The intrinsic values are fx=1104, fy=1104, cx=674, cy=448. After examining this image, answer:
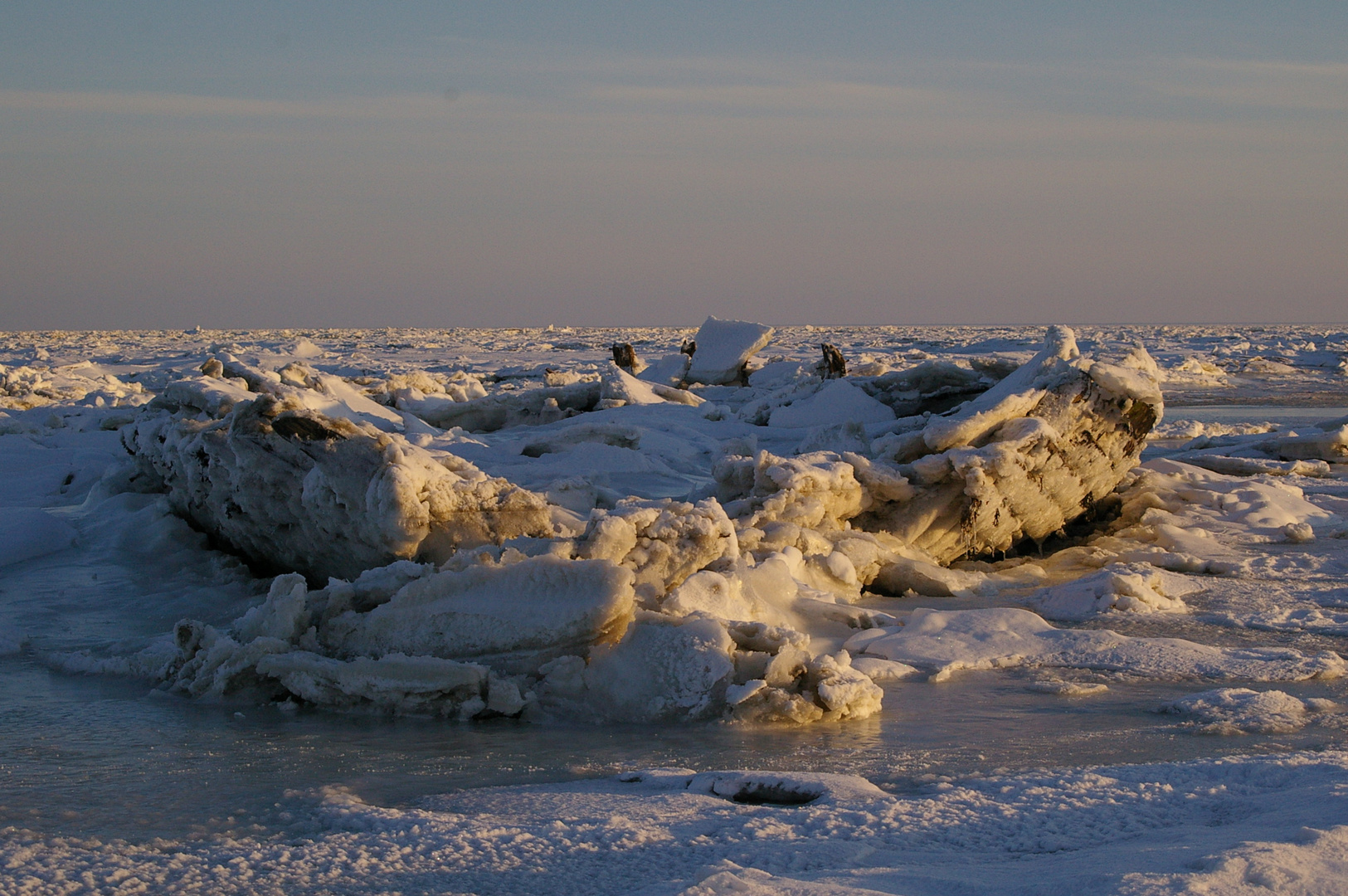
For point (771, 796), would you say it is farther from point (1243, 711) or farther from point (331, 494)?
point (331, 494)

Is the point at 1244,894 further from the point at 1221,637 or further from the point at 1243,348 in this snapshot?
the point at 1243,348

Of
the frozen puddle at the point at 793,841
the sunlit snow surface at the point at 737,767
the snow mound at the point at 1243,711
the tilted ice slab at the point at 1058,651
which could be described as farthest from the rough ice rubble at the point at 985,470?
the frozen puddle at the point at 793,841

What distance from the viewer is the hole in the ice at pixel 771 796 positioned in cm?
287

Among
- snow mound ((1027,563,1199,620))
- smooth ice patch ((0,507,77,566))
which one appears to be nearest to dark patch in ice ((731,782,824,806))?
snow mound ((1027,563,1199,620))

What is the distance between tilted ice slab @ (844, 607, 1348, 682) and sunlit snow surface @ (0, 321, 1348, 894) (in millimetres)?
19

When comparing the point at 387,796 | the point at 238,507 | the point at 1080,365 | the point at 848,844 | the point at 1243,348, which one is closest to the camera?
the point at 848,844

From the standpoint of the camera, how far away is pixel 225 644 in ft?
13.1

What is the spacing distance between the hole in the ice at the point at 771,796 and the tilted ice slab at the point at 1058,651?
1448mm

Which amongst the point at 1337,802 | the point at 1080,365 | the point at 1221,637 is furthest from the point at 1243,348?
the point at 1337,802

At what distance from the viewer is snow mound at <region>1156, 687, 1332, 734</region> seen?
3461mm

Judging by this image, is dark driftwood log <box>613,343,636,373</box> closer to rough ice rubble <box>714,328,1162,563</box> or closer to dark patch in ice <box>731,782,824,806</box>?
rough ice rubble <box>714,328,1162,563</box>

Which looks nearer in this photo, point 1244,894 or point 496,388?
point 1244,894

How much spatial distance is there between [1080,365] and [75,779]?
6033mm

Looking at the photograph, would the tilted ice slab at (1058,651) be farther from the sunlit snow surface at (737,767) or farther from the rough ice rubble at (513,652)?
the rough ice rubble at (513,652)
